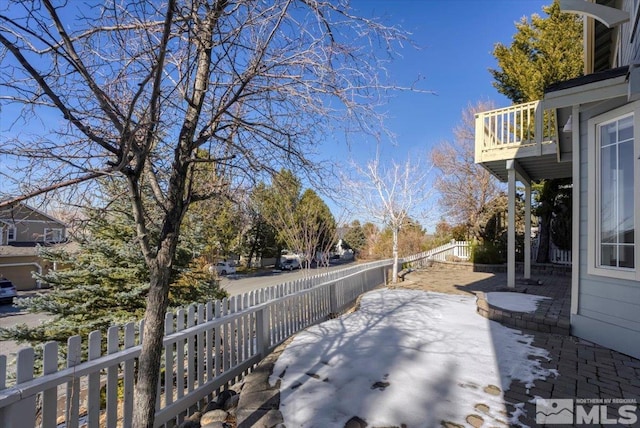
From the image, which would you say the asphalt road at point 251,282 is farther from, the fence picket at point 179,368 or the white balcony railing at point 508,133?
the fence picket at point 179,368

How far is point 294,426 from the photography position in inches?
98.6

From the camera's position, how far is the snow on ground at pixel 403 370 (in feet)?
8.70

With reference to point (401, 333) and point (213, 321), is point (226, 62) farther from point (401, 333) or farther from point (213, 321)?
point (401, 333)

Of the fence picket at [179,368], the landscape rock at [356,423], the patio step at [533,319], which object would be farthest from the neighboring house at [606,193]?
the fence picket at [179,368]

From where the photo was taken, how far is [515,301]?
642 centimetres

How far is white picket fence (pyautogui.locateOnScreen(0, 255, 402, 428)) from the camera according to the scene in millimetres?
1930

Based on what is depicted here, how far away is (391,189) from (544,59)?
29.6 feet

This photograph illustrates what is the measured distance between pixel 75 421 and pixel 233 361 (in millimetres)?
1768

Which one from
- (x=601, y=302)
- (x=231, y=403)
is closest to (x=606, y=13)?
(x=601, y=302)

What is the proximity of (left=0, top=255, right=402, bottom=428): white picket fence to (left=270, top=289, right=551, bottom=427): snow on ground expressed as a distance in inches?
21.8

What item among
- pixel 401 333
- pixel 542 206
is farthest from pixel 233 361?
pixel 542 206

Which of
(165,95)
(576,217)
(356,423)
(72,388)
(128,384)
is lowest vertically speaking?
(356,423)

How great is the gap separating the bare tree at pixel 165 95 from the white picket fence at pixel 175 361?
1.56 feet

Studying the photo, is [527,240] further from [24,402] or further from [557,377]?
[24,402]
